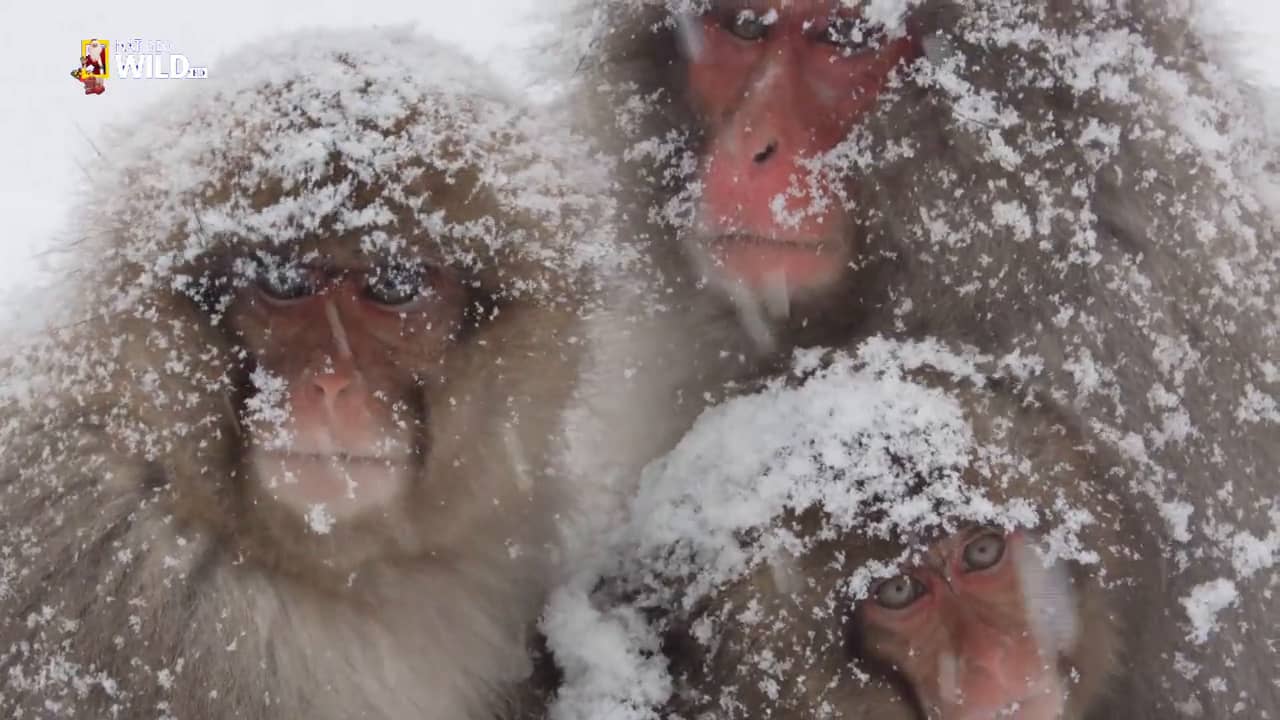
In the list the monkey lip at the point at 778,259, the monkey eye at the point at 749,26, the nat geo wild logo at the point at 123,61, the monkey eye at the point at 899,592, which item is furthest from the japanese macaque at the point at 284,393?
the nat geo wild logo at the point at 123,61

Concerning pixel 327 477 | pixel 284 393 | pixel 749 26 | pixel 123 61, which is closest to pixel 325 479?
pixel 327 477

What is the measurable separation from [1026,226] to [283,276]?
41.9 inches

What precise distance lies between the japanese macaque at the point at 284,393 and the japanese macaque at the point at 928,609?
0.41 metres

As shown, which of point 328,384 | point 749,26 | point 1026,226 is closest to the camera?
point 328,384

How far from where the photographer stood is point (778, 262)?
2.21m

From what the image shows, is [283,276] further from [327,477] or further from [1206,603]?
[1206,603]

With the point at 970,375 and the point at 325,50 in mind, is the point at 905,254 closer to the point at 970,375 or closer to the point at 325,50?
the point at 970,375

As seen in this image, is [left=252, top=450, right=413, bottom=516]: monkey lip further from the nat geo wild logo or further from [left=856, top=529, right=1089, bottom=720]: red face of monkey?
the nat geo wild logo

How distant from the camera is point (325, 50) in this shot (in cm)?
209

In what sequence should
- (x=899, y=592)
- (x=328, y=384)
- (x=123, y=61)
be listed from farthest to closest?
(x=123, y=61)
(x=899, y=592)
(x=328, y=384)

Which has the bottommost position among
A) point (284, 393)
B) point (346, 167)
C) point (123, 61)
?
point (123, 61)

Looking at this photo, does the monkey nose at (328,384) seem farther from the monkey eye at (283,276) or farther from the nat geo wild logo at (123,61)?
the nat geo wild logo at (123,61)

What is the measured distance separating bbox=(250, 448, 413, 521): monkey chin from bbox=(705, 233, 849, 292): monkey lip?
1.99 ft

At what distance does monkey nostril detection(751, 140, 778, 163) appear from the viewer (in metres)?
2.19
